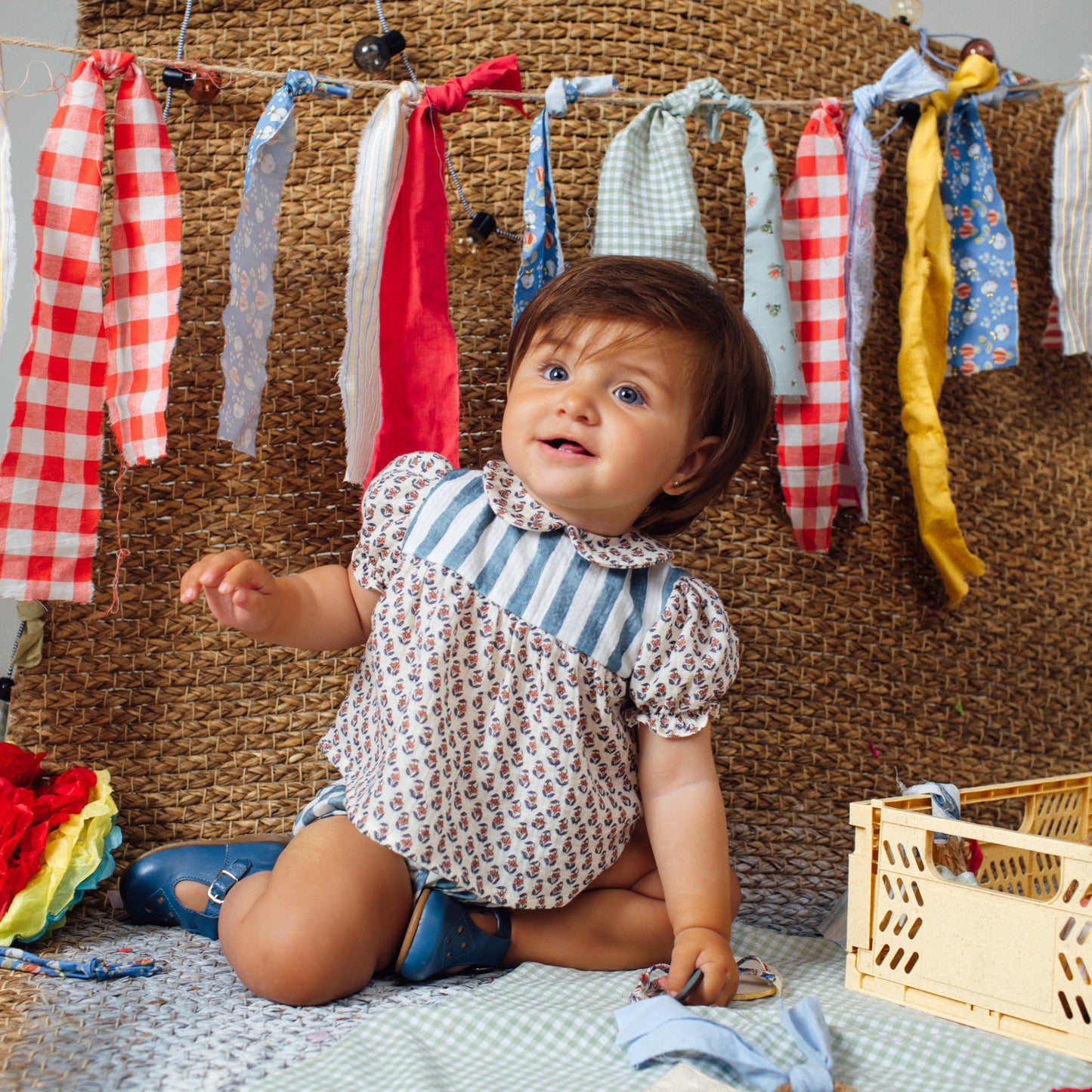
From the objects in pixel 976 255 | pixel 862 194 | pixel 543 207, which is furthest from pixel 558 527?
pixel 976 255

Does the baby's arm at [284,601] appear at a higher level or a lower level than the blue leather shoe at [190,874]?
higher

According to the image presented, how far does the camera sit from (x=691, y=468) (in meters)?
0.97

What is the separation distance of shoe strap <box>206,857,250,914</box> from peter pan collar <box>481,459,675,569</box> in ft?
1.36

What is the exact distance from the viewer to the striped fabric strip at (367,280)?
40.5 inches

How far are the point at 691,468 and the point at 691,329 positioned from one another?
0.14m

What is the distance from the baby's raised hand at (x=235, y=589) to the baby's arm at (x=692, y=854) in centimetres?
36

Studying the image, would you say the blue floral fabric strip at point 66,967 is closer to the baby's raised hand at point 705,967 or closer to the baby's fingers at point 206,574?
the baby's fingers at point 206,574

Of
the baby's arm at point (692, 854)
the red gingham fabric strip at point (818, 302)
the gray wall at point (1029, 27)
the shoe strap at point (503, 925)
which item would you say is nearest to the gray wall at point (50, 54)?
the gray wall at point (1029, 27)

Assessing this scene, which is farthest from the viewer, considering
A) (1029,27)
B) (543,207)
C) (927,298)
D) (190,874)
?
(1029,27)

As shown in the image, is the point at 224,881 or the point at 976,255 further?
the point at 976,255

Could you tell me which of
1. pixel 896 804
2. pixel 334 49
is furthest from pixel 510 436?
pixel 334 49

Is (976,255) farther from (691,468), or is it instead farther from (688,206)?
(691,468)

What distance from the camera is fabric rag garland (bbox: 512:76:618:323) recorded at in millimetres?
1078

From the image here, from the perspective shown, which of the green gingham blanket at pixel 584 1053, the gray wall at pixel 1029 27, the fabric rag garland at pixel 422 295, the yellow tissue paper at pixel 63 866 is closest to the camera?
the green gingham blanket at pixel 584 1053
